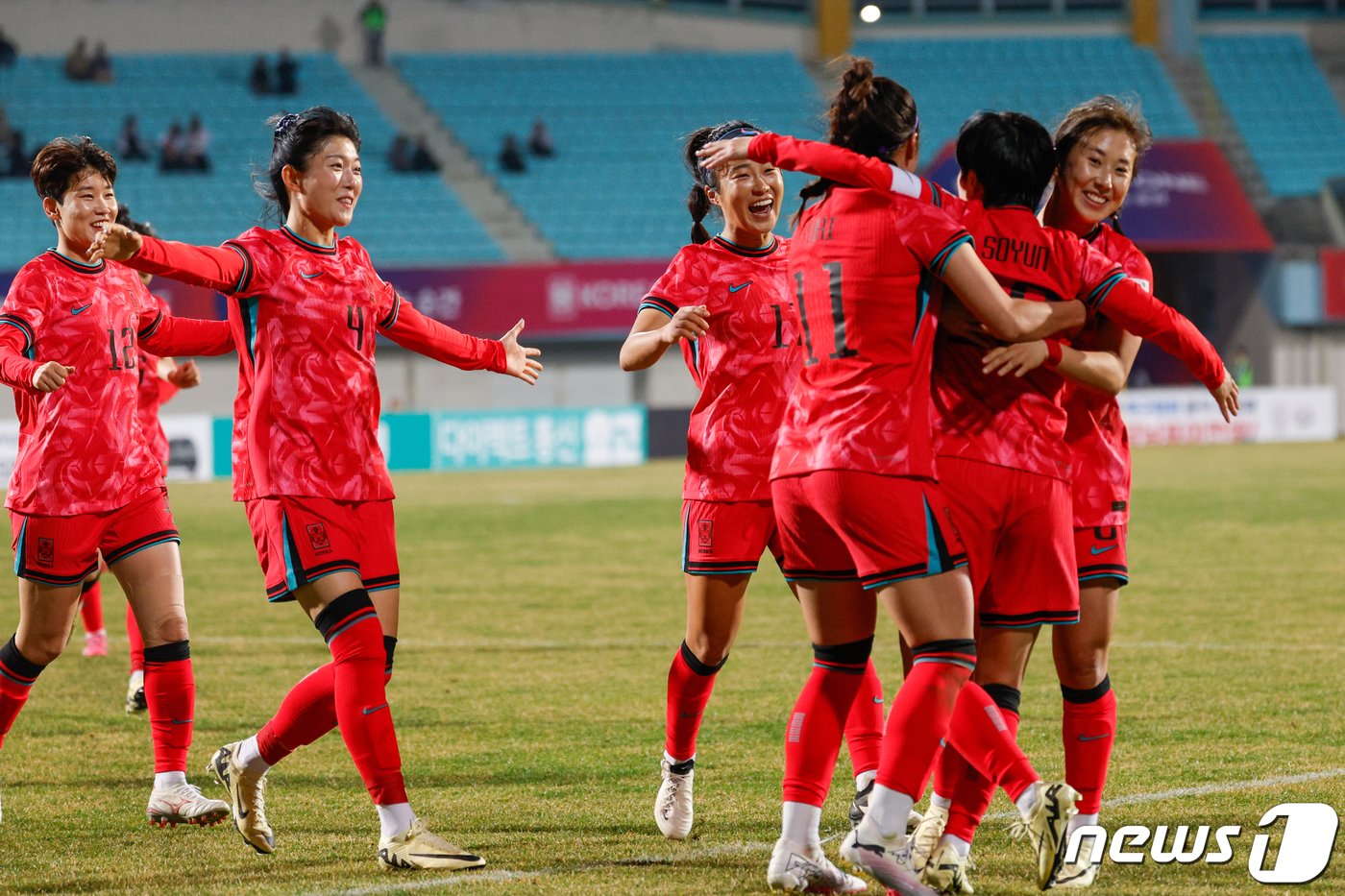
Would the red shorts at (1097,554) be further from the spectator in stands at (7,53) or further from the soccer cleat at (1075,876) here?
the spectator in stands at (7,53)

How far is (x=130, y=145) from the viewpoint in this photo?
33.1 metres

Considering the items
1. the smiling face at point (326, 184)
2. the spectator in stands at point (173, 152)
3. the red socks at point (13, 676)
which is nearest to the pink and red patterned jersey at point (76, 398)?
the red socks at point (13, 676)

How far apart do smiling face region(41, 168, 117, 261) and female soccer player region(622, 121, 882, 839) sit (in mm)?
1835

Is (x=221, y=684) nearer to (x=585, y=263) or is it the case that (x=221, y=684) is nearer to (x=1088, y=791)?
(x=1088, y=791)

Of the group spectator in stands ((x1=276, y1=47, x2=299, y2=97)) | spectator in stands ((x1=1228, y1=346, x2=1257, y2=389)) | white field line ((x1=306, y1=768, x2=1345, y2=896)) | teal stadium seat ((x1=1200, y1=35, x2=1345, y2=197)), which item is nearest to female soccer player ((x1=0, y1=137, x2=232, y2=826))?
white field line ((x1=306, y1=768, x2=1345, y2=896))

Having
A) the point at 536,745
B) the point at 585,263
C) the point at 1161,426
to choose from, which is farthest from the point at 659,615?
the point at 1161,426

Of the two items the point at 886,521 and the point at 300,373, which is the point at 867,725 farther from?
the point at 300,373

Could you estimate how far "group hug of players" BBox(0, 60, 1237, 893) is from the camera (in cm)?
413

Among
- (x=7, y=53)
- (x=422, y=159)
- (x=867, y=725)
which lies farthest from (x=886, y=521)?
(x=7, y=53)

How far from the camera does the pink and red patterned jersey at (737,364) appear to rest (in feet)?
17.9

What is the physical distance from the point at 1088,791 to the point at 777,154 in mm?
1906

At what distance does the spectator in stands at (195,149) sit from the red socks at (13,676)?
28908 millimetres

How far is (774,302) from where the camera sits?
216 inches

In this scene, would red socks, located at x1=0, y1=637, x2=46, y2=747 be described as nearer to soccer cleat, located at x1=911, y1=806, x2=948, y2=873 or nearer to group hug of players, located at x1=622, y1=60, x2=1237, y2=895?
group hug of players, located at x1=622, y1=60, x2=1237, y2=895
